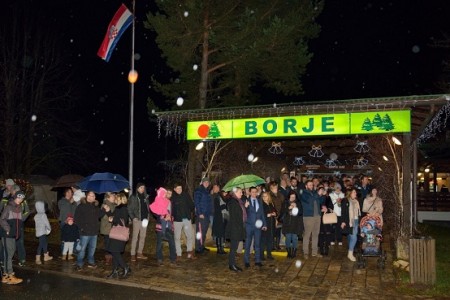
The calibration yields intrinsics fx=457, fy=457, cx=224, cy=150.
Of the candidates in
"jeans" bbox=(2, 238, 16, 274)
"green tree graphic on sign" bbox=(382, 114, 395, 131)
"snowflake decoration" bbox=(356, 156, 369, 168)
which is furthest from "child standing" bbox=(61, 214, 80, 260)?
"snowflake decoration" bbox=(356, 156, 369, 168)

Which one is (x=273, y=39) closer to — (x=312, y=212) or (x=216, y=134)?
(x=216, y=134)

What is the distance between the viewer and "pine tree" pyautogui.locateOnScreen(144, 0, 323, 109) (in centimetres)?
1736

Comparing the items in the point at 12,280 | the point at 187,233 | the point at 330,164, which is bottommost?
the point at 12,280

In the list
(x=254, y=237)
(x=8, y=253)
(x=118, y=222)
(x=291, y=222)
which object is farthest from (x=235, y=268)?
(x=8, y=253)

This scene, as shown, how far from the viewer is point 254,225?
33.6ft

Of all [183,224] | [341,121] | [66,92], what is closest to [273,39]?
[341,121]

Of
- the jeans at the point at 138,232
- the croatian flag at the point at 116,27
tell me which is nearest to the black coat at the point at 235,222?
the jeans at the point at 138,232

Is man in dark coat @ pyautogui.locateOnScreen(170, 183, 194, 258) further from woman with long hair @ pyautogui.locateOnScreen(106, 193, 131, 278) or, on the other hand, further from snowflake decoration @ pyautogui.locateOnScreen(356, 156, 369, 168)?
snowflake decoration @ pyautogui.locateOnScreen(356, 156, 369, 168)

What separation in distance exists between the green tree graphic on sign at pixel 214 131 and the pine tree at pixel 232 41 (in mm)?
5527

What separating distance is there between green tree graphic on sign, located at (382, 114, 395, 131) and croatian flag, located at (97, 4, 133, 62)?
11.0m

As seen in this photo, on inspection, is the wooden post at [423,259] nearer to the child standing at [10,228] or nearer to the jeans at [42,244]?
the child standing at [10,228]

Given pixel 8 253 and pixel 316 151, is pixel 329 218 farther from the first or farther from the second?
pixel 316 151

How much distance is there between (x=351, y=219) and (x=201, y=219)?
3.77 m

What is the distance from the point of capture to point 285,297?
791cm
